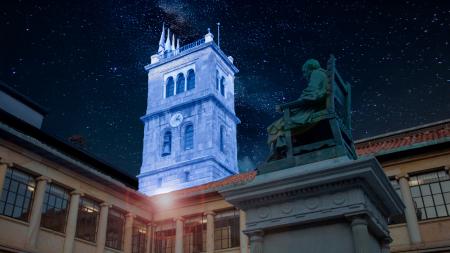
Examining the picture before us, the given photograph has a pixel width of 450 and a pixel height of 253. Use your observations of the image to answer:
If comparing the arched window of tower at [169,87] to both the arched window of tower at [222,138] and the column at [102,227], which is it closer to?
the arched window of tower at [222,138]

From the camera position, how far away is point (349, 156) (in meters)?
7.52

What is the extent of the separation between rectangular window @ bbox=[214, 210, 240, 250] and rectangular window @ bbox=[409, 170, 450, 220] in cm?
923

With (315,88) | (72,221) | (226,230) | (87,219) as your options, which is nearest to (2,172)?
(72,221)

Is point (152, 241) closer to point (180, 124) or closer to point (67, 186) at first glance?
point (67, 186)

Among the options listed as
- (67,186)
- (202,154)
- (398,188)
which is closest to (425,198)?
(398,188)

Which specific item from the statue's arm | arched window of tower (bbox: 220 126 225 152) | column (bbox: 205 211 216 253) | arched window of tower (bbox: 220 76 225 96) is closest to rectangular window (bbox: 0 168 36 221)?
column (bbox: 205 211 216 253)

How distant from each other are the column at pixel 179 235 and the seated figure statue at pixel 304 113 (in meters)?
20.0

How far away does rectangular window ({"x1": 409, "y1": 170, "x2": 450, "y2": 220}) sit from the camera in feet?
69.9

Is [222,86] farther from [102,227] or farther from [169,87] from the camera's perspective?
[102,227]

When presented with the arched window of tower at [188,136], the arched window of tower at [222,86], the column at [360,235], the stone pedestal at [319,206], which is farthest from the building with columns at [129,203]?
the arched window of tower at [222,86]

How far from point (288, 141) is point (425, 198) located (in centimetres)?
1647

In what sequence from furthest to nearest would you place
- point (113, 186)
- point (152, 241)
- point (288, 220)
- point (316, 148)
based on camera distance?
1. point (152, 241)
2. point (113, 186)
3. point (316, 148)
4. point (288, 220)

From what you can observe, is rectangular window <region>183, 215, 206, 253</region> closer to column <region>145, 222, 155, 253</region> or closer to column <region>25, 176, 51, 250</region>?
column <region>145, 222, 155, 253</region>

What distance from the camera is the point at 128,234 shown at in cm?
2650
